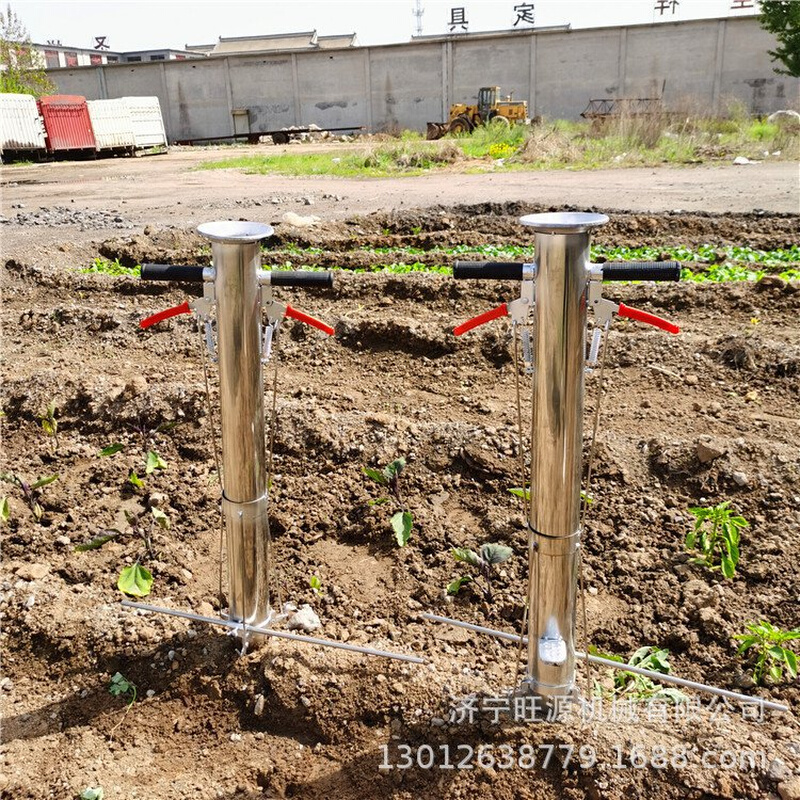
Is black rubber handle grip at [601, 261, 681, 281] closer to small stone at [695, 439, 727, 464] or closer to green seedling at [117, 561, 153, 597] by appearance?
small stone at [695, 439, 727, 464]

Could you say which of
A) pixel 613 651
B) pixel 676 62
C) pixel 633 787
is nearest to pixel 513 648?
pixel 613 651

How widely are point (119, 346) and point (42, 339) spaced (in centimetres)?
66

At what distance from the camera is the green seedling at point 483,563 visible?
122 inches

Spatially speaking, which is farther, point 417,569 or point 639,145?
point 639,145

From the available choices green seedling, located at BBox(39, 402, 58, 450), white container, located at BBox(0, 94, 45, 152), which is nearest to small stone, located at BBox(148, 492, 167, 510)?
Answer: green seedling, located at BBox(39, 402, 58, 450)

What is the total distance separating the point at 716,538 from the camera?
3.37 meters

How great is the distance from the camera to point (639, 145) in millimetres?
22031

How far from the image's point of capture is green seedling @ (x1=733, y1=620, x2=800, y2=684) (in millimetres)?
2725

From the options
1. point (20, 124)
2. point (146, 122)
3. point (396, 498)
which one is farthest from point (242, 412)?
point (146, 122)

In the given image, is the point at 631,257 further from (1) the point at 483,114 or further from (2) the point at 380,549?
(1) the point at 483,114

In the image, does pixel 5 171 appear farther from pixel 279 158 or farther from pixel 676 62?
pixel 676 62

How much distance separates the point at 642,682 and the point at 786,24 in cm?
3132

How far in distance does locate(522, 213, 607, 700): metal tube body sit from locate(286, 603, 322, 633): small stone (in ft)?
2.94

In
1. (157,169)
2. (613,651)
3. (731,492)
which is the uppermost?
(157,169)
